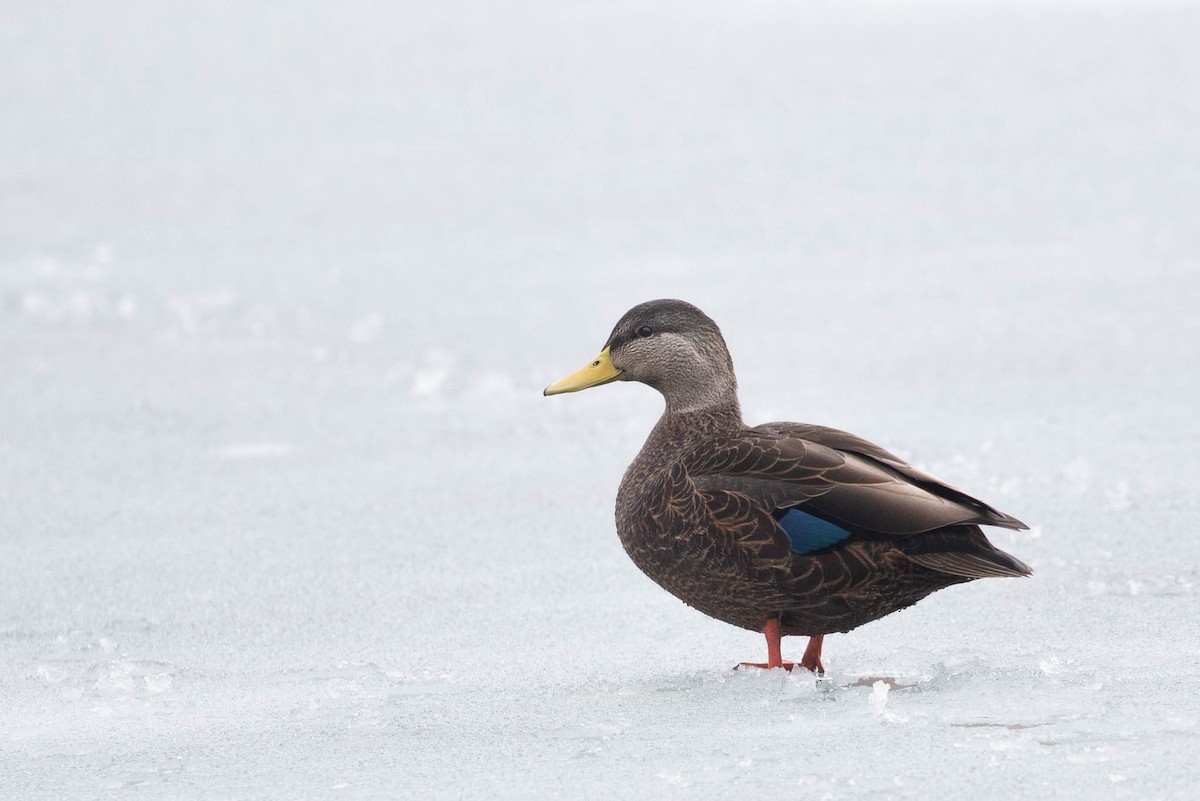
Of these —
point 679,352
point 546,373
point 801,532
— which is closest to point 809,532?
point 801,532

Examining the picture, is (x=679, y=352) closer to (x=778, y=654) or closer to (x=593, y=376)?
(x=593, y=376)

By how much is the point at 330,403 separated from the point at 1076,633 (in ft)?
11.1

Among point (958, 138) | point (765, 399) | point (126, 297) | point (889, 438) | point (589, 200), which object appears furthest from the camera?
point (958, 138)

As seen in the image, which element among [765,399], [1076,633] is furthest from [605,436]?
[1076,633]

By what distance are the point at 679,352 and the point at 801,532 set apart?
797 millimetres

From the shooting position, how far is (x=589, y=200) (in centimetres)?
914

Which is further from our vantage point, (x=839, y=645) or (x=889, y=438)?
(x=889, y=438)

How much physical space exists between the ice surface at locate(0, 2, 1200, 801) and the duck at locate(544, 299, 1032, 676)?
185 mm

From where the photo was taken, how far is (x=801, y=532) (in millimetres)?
3326

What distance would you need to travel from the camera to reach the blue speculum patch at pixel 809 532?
3.30 m

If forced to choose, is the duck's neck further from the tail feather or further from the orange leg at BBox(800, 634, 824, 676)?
the tail feather

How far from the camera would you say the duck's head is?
13.1ft

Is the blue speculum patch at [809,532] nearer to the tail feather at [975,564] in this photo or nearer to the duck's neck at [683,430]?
the tail feather at [975,564]

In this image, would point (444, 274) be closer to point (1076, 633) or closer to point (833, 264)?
point (833, 264)
